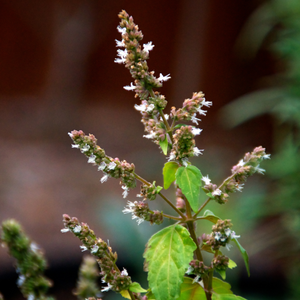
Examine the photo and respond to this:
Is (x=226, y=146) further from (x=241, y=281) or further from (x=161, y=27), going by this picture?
(x=241, y=281)

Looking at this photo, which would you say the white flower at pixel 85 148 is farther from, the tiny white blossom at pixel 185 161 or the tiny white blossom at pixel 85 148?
the tiny white blossom at pixel 185 161

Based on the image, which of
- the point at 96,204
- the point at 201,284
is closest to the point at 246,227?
the point at 201,284

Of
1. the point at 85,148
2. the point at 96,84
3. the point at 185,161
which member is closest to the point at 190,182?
the point at 185,161

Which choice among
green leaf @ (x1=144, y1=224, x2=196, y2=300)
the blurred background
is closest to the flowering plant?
green leaf @ (x1=144, y1=224, x2=196, y2=300)

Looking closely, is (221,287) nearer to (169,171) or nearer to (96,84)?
(169,171)

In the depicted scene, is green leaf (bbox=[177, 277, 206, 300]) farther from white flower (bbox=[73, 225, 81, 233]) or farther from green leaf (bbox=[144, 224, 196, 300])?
white flower (bbox=[73, 225, 81, 233])

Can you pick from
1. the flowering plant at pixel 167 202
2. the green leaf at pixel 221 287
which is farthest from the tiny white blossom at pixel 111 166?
the green leaf at pixel 221 287

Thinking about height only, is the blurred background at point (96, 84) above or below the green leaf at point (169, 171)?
above

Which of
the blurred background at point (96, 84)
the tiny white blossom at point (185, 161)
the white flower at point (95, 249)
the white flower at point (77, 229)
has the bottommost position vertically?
the white flower at point (95, 249)
